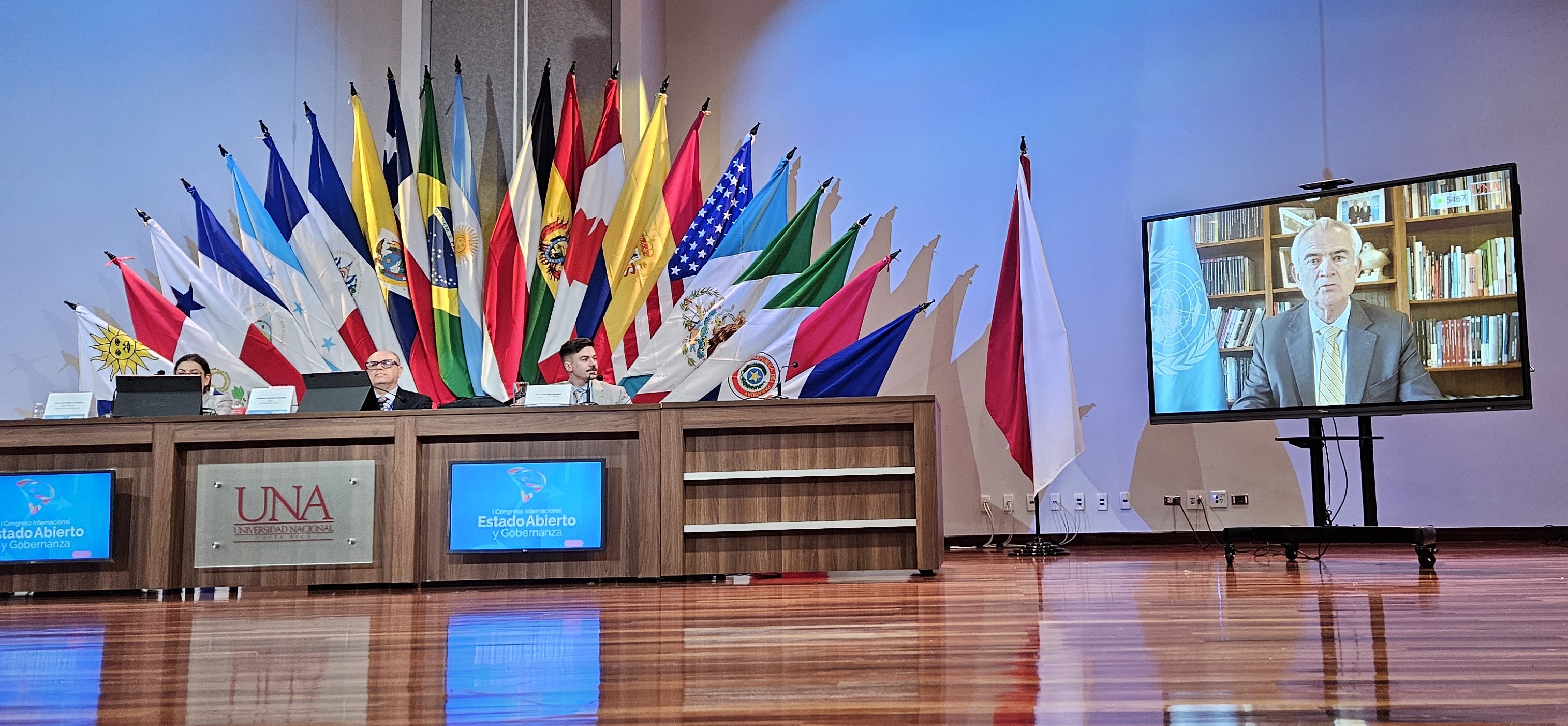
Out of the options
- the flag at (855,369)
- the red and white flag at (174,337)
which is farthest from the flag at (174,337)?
the flag at (855,369)

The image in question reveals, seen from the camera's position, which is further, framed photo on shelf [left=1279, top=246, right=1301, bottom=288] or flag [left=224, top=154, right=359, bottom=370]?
flag [left=224, top=154, right=359, bottom=370]

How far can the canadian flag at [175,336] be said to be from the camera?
5.59m

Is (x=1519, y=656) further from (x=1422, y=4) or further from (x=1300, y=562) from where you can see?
(x=1422, y=4)

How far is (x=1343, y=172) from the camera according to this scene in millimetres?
5828

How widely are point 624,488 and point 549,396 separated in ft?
1.47

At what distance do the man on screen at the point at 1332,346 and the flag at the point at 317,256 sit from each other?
4.23m

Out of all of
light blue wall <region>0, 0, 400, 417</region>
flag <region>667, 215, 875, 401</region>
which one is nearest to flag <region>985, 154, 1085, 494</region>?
flag <region>667, 215, 875, 401</region>

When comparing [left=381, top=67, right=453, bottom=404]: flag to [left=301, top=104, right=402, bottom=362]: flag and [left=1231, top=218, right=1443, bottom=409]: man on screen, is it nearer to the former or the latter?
[left=301, top=104, right=402, bottom=362]: flag

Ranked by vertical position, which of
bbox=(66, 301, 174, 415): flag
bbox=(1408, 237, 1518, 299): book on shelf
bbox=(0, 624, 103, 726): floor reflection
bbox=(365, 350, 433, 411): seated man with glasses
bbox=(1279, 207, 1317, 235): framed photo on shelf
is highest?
bbox=(1279, 207, 1317, 235): framed photo on shelf

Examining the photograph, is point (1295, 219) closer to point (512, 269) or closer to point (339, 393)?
point (512, 269)

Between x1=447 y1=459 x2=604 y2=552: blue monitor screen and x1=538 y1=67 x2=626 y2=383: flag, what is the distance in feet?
5.39

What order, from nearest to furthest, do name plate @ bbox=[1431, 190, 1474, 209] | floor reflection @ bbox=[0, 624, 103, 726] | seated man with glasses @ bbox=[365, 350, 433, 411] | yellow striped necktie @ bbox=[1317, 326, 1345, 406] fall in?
floor reflection @ bbox=[0, 624, 103, 726], name plate @ bbox=[1431, 190, 1474, 209], yellow striped necktie @ bbox=[1317, 326, 1345, 406], seated man with glasses @ bbox=[365, 350, 433, 411]

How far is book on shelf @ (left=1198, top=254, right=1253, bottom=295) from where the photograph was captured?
16.5 feet

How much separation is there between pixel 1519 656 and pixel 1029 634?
754mm
